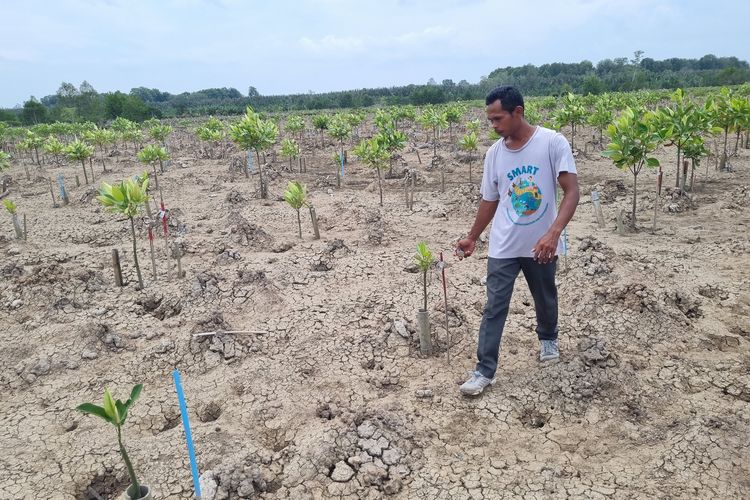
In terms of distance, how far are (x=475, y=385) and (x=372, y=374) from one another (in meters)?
0.97

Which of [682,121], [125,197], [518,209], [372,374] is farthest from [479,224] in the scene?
[682,121]

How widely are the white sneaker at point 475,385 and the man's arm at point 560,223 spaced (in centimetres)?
108

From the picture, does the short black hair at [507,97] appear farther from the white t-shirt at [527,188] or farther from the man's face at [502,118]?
the white t-shirt at [527,188]

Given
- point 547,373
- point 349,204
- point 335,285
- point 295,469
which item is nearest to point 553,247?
point 547,373

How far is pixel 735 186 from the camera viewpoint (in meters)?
10.4

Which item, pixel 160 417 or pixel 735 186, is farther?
pixel 735 186

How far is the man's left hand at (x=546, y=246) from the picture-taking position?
10.4 feet

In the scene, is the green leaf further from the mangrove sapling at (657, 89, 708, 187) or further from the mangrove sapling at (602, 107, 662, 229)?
the mangrove sapling at (657, 89, 708, 187)

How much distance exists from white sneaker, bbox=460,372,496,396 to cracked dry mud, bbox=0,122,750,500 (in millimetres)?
86

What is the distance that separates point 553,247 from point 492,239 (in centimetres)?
53

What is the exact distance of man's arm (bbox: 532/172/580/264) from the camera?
3.16 meters

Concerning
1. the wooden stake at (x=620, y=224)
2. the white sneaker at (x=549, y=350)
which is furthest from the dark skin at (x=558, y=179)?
the wooden stake at (x=620, y=224)

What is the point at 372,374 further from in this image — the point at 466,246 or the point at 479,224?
the point at 479,224

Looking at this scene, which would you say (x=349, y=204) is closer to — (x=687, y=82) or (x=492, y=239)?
(x=492, y=239)
